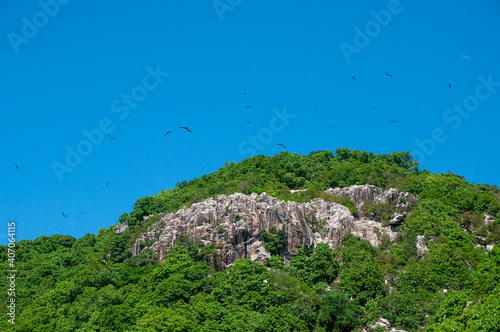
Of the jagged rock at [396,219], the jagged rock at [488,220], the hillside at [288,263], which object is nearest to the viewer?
the hillside at [288,263]

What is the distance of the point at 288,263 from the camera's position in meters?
70.9

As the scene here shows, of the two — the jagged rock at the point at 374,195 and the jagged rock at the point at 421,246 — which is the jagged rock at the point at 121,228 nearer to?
the jagged rock at the point at 374,195

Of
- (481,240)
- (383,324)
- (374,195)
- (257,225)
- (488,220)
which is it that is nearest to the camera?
(383,324)

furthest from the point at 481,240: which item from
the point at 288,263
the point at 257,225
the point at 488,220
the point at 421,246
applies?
the point at 257,225

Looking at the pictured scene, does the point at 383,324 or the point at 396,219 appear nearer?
the point at 383,324

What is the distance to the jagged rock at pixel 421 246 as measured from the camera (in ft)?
226

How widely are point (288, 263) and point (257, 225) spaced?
5.57m

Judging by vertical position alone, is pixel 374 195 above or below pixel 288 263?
above

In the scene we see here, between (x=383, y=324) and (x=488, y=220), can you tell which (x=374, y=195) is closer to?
(x=488, y=220)

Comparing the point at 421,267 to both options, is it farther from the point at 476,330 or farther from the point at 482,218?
the point at 476,330

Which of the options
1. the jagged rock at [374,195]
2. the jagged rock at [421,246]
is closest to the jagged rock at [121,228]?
the jagged rock at [374,195]

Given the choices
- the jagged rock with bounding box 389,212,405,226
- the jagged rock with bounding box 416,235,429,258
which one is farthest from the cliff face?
the jagged rock with bounding box 416,235,429,258

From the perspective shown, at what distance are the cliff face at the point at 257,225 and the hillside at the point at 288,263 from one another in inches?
6.4

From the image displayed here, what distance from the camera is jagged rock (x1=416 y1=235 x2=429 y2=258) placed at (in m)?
68.8
